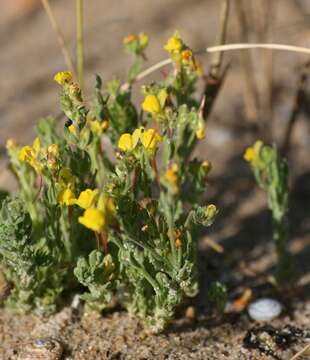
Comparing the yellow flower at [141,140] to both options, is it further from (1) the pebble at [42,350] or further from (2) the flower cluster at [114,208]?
A: (1) the pebble at [42,350]

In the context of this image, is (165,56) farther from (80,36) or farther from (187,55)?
(187,55)

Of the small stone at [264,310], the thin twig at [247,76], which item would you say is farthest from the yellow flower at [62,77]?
the thin twig at [247,76]

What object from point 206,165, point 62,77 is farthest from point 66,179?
point 206,165

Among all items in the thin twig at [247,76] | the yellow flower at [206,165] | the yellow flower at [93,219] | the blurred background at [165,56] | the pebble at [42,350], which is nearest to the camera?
the yellow flower at [93,219]

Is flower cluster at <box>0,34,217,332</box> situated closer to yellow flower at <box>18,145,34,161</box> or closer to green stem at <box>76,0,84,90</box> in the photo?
yellow flower at <box>18,145,34,161</box>

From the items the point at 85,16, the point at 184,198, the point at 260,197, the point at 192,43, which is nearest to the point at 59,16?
the point at 85,16

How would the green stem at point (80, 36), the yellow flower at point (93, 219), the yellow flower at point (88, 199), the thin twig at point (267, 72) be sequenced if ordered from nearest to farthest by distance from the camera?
the yellow flower at point (93, 219) < the yellow flower at point (88, 199) < the green stem at point (80, 36) < the thin twig at point (267, 72)

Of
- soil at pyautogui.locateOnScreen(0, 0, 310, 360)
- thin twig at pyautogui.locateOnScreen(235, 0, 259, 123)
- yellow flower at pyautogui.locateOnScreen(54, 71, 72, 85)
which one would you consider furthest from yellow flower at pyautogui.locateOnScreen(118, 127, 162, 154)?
thin twig at pyautogui.locateOnScreen(235, 0, 259, 123)
